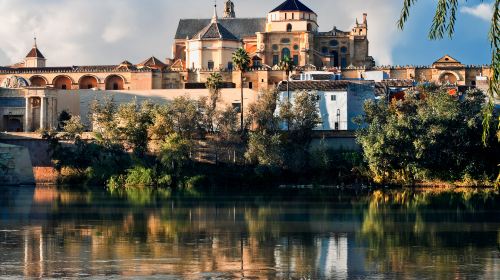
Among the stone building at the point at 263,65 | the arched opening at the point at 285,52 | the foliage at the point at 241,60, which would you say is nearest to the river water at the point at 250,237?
the foliage at the point at 241,60

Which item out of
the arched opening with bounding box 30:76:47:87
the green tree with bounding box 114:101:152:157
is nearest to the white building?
the green tree with bounding box 114:101:152:157

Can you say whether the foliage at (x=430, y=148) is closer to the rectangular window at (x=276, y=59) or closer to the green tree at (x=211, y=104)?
the green tree at (x=211, y=104)

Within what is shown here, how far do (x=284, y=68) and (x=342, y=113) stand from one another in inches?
511

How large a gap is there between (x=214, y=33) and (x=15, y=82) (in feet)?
59.5

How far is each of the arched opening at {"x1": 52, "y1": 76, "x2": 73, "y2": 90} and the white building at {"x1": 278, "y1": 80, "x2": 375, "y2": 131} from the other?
22.9 m

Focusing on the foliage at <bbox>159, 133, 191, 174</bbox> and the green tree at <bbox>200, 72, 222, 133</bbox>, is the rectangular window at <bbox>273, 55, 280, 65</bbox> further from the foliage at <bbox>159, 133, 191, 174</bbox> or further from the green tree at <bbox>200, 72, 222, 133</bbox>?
the foliage at <bbox>159, 133, 191, 174</bbox>

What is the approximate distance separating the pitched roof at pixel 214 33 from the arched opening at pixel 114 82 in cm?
764

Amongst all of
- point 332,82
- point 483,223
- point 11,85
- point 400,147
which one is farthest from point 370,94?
point 483,223

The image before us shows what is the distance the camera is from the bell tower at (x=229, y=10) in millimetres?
109188

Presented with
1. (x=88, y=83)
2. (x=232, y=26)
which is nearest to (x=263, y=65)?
(x=232, y=26)

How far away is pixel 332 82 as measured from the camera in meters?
78.1

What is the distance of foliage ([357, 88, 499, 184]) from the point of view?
6266 centimetres

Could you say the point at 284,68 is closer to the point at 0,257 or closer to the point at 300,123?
the point at 300,123

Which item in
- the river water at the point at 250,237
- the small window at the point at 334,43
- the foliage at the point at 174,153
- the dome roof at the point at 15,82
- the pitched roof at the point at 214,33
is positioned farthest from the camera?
the small window at the point at 334,43
